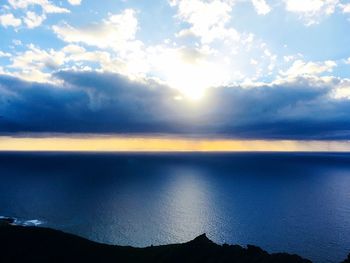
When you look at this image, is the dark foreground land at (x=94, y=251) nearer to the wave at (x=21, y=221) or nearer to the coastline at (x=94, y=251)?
the coastline at (x=94, y=251)

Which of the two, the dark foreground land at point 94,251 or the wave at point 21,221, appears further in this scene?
the wave at point 21,221

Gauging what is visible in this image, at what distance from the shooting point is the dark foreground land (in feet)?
230

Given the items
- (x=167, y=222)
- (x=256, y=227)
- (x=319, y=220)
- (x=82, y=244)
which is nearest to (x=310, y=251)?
(x=256, y=227)

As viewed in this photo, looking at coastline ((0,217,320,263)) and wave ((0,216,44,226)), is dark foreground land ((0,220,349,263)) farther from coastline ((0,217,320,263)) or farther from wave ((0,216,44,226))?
wave ((0,216,44,226))

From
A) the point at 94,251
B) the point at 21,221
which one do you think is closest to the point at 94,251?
the point at 94,251

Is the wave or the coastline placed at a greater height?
the coastline

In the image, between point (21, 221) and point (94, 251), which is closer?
point (94, 251)

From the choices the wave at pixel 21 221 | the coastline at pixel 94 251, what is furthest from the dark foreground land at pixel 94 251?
the wave at pixel 21 221

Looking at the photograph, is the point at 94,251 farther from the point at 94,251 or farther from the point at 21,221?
the point at 21,221

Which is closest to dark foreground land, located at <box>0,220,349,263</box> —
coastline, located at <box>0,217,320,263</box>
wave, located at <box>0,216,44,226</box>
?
coastline, located at <box>0,217,320,263</box>

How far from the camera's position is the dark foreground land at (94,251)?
7021 centimetres

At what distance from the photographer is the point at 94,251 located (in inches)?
3253

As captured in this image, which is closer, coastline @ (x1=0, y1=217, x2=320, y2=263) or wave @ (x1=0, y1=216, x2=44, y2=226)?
coastline @ (x1=0, y1=217, x2=320, y2=263)

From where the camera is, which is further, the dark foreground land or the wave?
the wave
